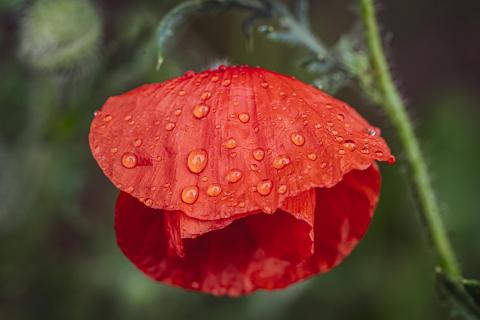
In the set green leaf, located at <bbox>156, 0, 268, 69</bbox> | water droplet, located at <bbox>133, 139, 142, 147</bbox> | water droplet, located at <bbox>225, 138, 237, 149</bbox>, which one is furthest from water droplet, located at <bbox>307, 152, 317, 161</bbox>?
green leaf, located at <bbox>156, 0, 268, 69</bbox>

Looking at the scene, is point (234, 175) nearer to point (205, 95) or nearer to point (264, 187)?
point (264, 187)

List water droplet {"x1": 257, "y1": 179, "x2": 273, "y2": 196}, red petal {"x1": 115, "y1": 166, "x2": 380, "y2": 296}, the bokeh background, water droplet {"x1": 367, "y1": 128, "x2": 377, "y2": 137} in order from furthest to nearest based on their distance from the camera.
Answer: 1. the bokeh background
2. red petal {"x1": 115, "y1": 166, "x2": 380, "y2": 296}
3. water droplet {"x1": 367, "y1": 128, "x2": 377, "y2": 137}
4. water droplet {"x1": 257, "y1": 179, "x2": 273, "y2": 196}

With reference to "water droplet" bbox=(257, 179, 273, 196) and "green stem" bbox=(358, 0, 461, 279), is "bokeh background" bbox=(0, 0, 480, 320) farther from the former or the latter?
"water droplet" bbox=(257, 179, 273, 196)

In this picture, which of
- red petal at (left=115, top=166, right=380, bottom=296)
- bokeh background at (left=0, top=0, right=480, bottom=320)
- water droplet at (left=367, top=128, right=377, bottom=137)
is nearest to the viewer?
water droplet at (left=367, top=128, right=377, bottom=137)

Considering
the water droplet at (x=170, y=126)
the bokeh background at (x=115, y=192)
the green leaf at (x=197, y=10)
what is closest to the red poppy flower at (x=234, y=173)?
the water droplet at (x=170, y=126)

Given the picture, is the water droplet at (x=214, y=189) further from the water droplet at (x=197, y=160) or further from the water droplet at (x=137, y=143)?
the water droplet at (x=137, y=143)

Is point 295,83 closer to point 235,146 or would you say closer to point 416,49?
point 235,146

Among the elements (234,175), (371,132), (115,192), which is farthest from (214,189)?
(115,192)
